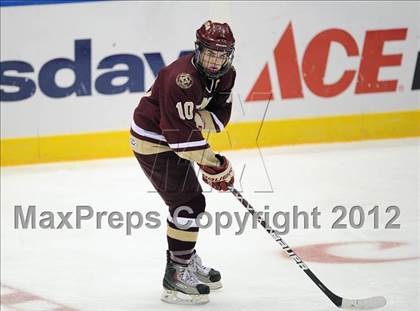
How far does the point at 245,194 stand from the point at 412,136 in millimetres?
1726

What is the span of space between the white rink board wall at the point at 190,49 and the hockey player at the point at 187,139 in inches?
107

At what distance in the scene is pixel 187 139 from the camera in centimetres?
358

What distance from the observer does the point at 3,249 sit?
4766 mm

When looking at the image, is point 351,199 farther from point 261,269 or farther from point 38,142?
point 38,142

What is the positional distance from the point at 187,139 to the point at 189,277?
65cm

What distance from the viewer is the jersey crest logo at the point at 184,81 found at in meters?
3.56

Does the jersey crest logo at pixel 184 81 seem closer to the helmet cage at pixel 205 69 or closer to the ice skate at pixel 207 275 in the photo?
the helmet cage at pixel 205 69

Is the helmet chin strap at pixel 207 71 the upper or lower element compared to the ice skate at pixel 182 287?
upper

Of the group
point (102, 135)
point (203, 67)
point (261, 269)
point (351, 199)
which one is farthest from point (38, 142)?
point (203, 67)

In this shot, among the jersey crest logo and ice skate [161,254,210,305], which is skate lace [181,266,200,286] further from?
the jersey crest logo

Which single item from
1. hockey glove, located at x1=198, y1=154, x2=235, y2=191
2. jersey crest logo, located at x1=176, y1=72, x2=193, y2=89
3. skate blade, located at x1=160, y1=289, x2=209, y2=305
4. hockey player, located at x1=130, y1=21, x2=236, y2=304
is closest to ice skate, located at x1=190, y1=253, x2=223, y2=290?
hockey player, located at x1=130, y1=21, x2=236, y2=304

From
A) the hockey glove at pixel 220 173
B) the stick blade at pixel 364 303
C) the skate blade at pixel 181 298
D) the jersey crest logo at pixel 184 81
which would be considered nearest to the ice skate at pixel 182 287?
the skate blade at pixel 181 298

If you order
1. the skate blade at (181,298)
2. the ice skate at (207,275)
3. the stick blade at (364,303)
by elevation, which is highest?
the ice skate at (207,275)

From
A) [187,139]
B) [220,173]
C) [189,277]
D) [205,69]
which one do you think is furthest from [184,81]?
[189,277]
